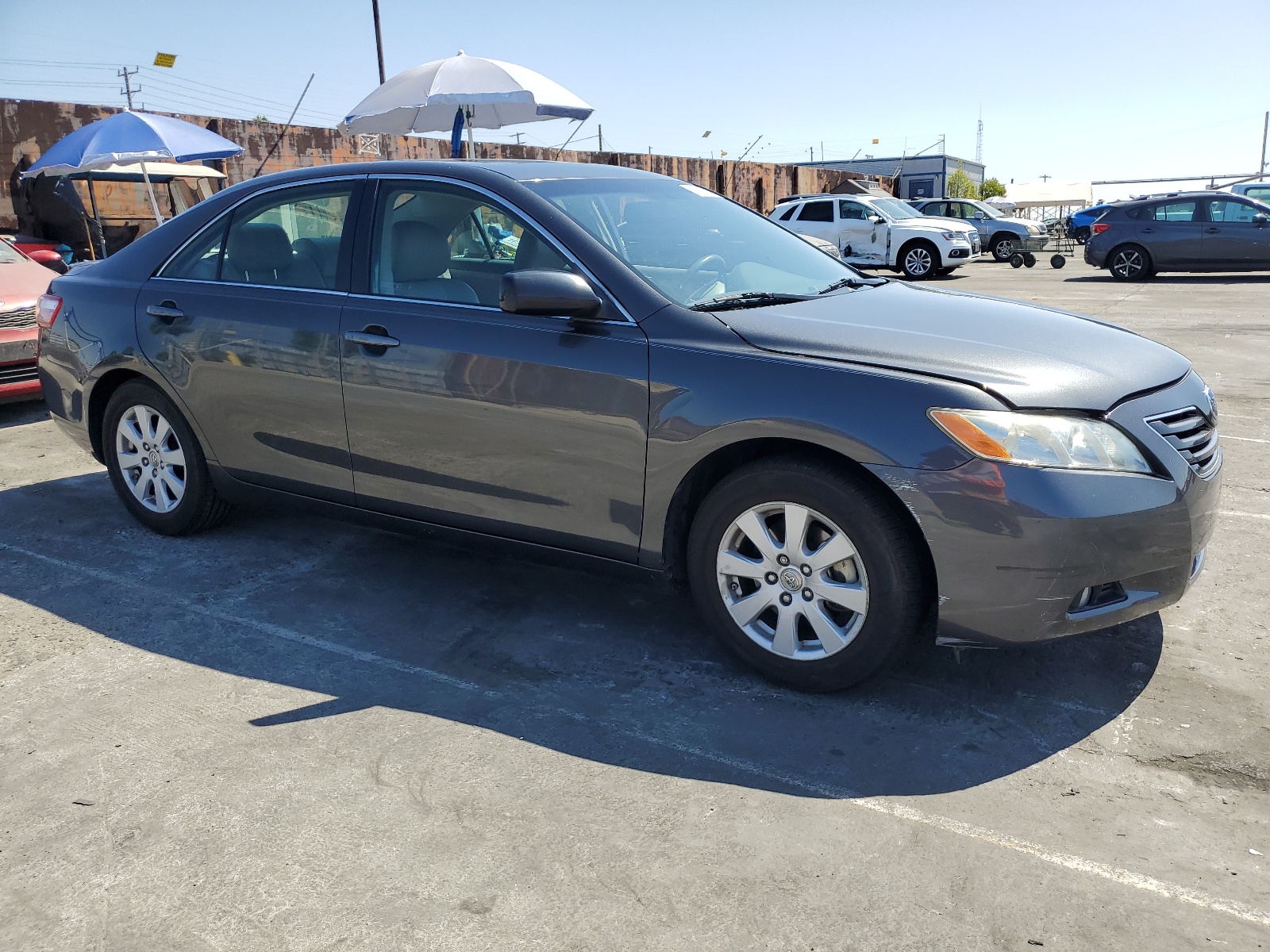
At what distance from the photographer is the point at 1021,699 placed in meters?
3.24

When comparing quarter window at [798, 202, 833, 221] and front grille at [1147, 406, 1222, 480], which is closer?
front grille at [1147, 406, 1222, 480]

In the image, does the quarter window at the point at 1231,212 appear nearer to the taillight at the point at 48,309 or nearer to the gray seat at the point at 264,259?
the gray seat at the point at 264,259

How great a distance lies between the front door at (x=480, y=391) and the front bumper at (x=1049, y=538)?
3.05ft

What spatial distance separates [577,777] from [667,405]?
1.15 metres

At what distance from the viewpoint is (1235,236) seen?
18.4 m

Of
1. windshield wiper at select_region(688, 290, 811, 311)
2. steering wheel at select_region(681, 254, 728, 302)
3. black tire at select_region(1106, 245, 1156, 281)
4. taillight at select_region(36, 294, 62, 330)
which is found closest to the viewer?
windshield wiper at select_region(688, 290, 811, 311)

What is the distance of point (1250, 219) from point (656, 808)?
64.2 ft

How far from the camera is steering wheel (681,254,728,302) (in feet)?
11.8

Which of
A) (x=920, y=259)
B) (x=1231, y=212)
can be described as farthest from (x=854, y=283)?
(x=920, y=259)

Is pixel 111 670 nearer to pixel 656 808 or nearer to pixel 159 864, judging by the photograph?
pixel 159 864

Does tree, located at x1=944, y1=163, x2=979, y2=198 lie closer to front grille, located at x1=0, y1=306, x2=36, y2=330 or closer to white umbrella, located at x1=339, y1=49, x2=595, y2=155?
white umbrella, located at x1=339, y1=49, x2=595, y2=155

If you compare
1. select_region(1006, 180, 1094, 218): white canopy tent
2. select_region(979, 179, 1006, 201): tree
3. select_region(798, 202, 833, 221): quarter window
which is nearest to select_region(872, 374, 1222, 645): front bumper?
select_region(798, 202, 833, 221): quarter window

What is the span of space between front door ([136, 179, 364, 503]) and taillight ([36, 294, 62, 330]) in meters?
0.67

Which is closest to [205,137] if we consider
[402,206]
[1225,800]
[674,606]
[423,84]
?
[423,84]
